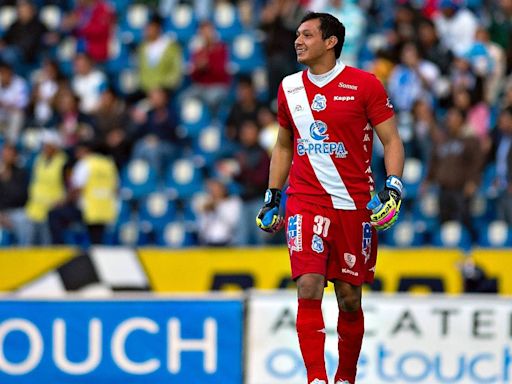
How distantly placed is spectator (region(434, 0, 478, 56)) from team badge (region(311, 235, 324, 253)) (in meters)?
9.87

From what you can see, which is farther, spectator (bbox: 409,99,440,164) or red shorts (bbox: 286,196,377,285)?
spectator (bbox: 409,99,440,164)

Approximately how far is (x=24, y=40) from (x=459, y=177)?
786cm

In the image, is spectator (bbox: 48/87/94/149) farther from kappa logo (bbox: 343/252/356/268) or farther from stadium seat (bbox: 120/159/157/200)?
kappa logo (bbox: 343/252/356/268)

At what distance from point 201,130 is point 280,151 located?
371 inches

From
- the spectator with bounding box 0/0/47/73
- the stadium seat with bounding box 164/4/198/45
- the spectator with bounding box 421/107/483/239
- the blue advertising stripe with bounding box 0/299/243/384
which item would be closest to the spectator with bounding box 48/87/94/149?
the spectator with bounding box 0/0/47/73

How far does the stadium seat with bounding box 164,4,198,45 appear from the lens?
63.8ft

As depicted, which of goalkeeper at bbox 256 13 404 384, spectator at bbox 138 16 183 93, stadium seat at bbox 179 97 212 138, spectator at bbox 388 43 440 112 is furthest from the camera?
spectator at bbox 138 16 183 93

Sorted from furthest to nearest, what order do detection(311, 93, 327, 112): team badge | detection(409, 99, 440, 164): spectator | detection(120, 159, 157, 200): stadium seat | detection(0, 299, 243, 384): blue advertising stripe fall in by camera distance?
detection(120, 159, 157, 200): stadium seat, detection(409, 99, 440, 164): spectator, detection(0, 299, 243, 384): blue advertising stripe, detection(311, 93, 327, 112): team badge

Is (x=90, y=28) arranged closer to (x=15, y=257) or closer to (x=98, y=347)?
(x=15, y=257)

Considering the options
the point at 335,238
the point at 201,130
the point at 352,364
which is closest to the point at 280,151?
the point at 335,238

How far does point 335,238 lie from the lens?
8.10 meters

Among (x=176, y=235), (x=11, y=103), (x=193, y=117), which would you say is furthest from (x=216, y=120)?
(x=11, y=103)

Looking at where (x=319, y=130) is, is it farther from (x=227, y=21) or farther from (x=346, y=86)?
(x=227, y=21)

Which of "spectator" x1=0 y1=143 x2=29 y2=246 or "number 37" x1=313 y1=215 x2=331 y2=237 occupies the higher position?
"number 37" x1=313 y1=215 x2=331 y2=237
